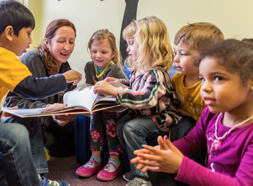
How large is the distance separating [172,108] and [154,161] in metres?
0.52

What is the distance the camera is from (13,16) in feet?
3.60

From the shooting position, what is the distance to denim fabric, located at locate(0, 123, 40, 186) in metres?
0.88

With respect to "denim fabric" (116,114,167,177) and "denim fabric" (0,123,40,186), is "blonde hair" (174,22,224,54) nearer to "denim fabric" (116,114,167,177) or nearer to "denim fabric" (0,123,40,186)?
"denim fabric" (116,114,167,177)

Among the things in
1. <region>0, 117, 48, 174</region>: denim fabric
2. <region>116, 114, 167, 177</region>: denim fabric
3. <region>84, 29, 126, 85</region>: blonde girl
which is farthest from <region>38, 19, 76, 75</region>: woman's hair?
<region>116, 114, 167, 177</region>: denim fabric

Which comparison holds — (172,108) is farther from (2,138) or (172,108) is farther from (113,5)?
(113,5)

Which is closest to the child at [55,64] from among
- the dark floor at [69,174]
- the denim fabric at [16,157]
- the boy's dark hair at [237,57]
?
the dark floor at [69,174]

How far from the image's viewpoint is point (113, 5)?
2.13 m

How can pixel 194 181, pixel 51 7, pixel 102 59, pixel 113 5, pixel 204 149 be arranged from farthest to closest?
1. pixel 51 7
2. pixel 113 5
3. pixel 102 59
4. pixel 204 149
5. pixel 194 181

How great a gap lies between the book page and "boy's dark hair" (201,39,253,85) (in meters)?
0.55

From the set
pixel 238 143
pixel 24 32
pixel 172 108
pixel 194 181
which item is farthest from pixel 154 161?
pixel 24 32

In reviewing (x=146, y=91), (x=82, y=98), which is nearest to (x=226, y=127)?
(x=146, y=91)

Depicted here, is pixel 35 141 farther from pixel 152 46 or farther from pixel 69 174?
pixel 152 46

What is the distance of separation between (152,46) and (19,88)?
66cm

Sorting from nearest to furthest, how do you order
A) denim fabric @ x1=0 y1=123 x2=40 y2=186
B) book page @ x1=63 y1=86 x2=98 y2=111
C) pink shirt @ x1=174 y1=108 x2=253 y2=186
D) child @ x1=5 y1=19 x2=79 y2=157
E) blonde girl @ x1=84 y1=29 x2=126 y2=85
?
pink shirt @ x1=174 y1=108 x2=253 y2=186, denim fabric @ x1=0 y1=123 x2=40 y2=186, book page @ x1=63 y1=86 x2=98 y2=111, child @ x1=5 y1=19 x2=79 y2=157, blonde girl @ x1=84 y1=29 x2=126 y2=85
